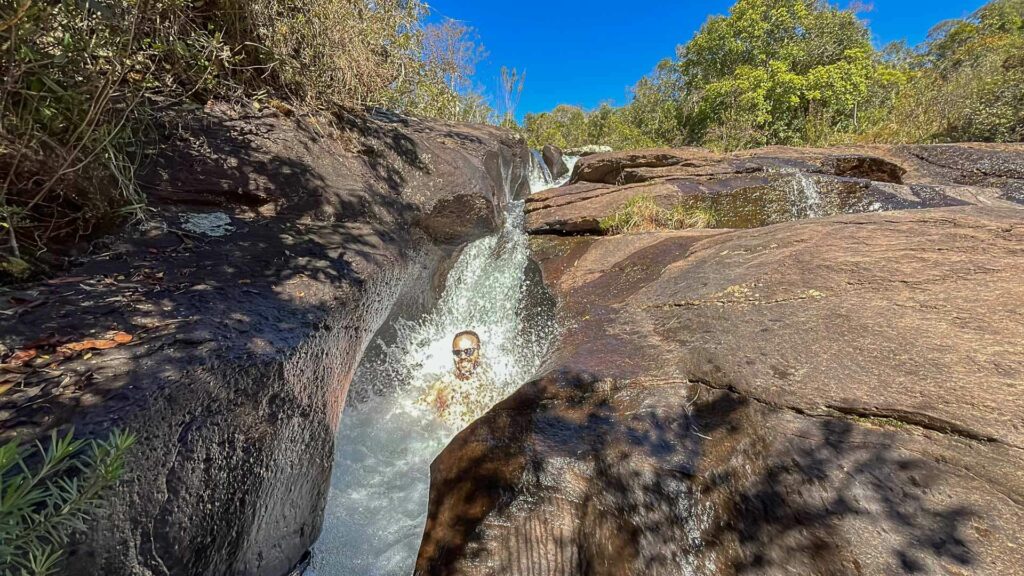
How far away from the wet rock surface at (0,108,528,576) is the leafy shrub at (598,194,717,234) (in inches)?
97.7

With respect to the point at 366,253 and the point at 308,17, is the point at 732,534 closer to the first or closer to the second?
the point at 366,253

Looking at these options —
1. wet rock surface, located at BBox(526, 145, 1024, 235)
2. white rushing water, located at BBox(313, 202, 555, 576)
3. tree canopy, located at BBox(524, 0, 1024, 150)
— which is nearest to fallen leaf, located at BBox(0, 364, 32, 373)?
white rushing water, located at BBox(313, 202, 555, 576)

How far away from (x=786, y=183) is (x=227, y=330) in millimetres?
6844

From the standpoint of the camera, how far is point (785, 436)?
1754mm

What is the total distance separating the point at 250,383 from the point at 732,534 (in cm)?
226

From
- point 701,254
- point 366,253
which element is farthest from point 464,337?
point 701,254

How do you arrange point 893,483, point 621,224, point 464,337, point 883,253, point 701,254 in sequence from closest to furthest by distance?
point 893,483
point 883,253
point 701,254
point 464,337
point 621,224

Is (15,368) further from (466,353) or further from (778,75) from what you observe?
(778,75)

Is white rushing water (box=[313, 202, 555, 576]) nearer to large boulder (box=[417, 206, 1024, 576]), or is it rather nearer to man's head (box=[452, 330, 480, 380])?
man's head (box=[452, 330, 480, 380])

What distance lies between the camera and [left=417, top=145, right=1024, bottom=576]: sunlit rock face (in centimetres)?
143

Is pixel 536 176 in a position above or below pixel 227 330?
above

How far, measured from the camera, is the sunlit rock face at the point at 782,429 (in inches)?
56.4

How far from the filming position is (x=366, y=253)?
10.2 ft

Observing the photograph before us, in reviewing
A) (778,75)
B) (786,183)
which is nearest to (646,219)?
(786,183)
